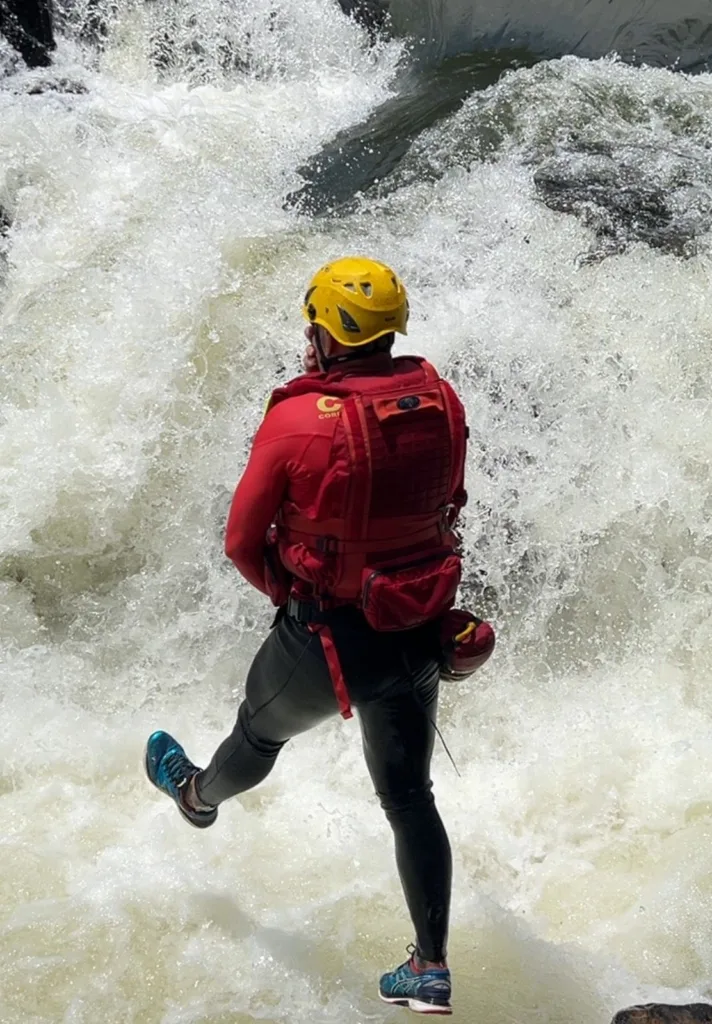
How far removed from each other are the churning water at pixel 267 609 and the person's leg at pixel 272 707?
55 cm

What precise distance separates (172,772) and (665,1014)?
1.60m

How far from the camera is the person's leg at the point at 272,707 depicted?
2.32 m

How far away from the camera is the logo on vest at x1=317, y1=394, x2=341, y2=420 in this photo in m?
2.02

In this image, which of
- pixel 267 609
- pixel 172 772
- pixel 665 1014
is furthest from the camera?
pixel 267 609

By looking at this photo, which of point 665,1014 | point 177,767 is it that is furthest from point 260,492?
point 665,1014

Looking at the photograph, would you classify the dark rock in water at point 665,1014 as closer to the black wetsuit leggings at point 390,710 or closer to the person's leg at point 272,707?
the black wetsuit leggings at point 390,710

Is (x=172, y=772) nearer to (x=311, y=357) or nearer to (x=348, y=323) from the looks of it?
(x=311, y=357)

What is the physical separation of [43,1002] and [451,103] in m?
6.64

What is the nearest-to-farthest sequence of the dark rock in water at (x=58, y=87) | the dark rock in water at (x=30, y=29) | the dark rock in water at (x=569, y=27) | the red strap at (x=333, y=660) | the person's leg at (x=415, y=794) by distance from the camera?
→ 1. the red strap at (x=333, y=660)
2. the person's leg at (x=415, y=794)
3. the dark rock in water at (x=58, y=87)
4. the dark rock in water at (x=30, y=29)
5. the dark rock in water at (x=569, y=27)

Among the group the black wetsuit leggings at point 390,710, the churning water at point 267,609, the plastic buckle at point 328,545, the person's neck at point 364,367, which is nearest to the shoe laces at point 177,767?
the churning water at point 267,609

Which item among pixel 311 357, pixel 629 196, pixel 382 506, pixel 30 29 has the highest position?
pixel 311 357

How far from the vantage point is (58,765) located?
356 cm

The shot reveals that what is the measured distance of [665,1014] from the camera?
2557mm

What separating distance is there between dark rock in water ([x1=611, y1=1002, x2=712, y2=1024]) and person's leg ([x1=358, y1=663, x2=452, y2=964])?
1.90 ft
